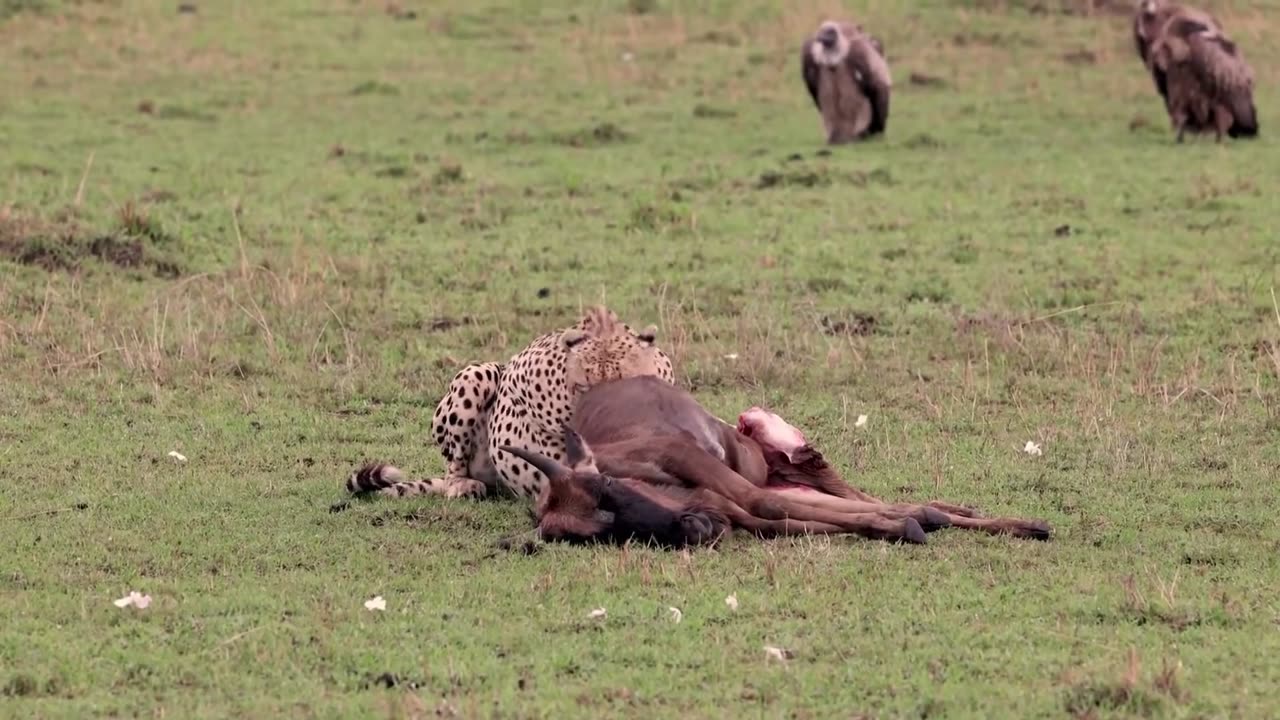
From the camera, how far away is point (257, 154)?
16.4 m

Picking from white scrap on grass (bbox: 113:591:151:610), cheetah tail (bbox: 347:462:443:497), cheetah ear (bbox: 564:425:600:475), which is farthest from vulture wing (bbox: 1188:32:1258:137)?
white scrap on grass (bbox: 113:591:151:610)

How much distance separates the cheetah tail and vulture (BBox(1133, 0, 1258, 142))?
441 inches

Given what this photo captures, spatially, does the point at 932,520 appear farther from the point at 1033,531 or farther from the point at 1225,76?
the point at 1225,76

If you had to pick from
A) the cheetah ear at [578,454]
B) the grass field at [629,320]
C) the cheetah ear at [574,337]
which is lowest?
the grass field at [629,320]

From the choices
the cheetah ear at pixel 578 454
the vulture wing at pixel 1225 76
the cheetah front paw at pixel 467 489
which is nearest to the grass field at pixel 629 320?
the cheetah front paw at pixel 467 489

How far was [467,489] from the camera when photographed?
788 centimetres

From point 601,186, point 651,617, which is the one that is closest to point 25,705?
point 651,617

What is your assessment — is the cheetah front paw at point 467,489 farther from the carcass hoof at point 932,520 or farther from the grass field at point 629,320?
the carcass hoof at point 932,520

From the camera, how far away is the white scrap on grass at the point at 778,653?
18.5 ft

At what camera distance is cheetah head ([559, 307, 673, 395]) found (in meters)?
7.59

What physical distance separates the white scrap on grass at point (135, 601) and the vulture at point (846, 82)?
38.9 feet

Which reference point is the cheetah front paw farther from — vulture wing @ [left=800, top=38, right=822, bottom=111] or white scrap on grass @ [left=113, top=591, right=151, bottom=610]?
vulture wing @ [left=800, top=38, right=822, bottom=111]

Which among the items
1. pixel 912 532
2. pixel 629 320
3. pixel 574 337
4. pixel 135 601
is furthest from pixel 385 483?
pixel 629 320

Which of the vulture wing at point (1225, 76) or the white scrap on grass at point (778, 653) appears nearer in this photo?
the white scrap on grass at point (778, 653)
